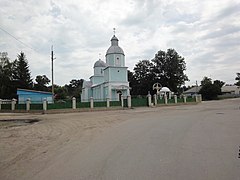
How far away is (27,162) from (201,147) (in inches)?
198

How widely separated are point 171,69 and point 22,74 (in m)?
37.0

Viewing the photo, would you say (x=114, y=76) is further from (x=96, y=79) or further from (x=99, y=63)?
(x=99, y=63)

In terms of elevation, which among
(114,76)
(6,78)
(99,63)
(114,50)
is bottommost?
(114,76)

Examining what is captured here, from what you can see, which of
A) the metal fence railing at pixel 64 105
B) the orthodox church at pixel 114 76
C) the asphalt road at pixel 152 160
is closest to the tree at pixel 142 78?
the orthodox church at pixel 114 76

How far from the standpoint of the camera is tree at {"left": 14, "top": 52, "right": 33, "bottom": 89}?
59341mm

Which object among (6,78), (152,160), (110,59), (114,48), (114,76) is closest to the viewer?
(152,160)

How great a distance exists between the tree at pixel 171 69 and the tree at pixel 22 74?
33.6 metres

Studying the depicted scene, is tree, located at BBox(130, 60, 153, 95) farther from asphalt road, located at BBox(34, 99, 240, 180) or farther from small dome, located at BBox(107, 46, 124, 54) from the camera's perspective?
asphalt road, located at BBox(34, 99, 240, 180)

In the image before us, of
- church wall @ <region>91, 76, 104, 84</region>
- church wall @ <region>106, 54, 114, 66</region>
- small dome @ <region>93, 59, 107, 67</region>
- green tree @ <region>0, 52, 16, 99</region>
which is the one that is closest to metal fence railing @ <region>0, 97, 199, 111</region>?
church wall @ <region>106, 54, 114, 66</region>

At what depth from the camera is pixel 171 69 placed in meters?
69.2

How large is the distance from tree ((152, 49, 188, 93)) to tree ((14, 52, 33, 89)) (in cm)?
3359

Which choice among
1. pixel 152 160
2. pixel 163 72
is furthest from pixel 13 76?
pixel 152 160

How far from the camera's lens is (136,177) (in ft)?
16.9

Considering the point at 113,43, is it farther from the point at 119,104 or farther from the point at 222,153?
the point at 222,153
